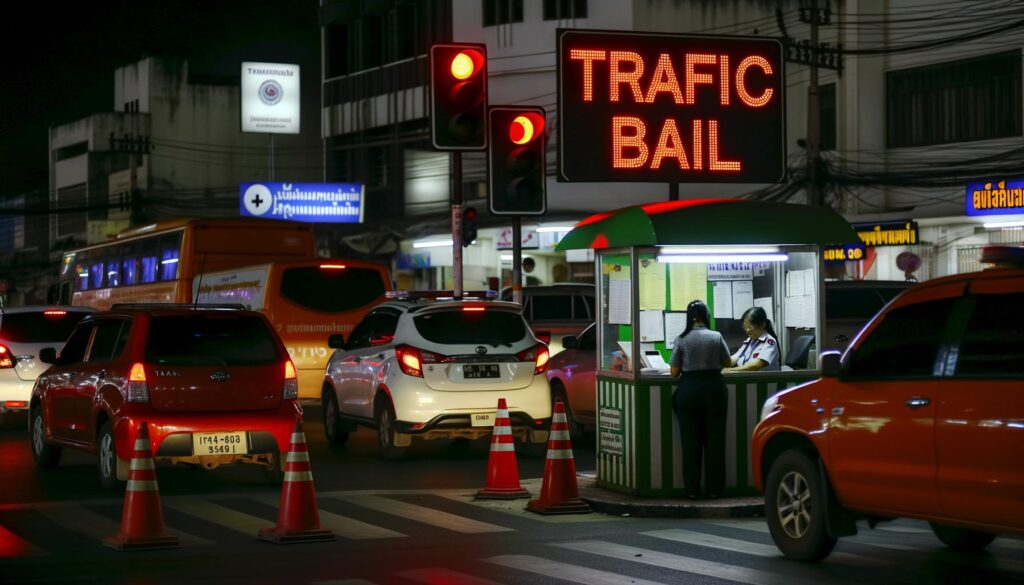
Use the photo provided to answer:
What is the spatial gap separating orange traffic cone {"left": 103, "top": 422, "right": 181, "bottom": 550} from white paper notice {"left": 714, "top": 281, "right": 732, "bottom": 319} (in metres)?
5.72

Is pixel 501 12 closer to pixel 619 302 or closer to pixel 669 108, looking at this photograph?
pixel 669 108

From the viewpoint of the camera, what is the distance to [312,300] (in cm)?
2272

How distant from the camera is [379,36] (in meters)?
52.4

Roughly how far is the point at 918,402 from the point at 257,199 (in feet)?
174

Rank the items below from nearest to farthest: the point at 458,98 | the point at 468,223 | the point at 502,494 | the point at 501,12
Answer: the point at 502,494 < the point at 458,98 < the point at 468,223 < the point at 501,12

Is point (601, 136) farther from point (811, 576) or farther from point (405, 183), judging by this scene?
point (405, 183)

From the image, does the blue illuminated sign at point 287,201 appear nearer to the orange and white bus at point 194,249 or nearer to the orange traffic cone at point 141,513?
the orange and white bus at point 194,249

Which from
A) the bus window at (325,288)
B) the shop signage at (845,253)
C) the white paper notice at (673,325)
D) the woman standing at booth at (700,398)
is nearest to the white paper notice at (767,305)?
the white paper notice at (673,325)

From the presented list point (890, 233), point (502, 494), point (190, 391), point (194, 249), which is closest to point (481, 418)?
point (502, 494)

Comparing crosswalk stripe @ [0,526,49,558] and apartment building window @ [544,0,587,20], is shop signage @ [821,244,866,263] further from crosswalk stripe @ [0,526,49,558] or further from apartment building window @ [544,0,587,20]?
crosswalk stripe @ [0,526,49,558]

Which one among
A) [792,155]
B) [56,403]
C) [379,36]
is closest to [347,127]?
[379,36]

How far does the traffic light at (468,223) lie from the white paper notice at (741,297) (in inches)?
328

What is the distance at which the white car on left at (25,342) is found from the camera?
1958 cm

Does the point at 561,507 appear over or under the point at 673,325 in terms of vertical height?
under
